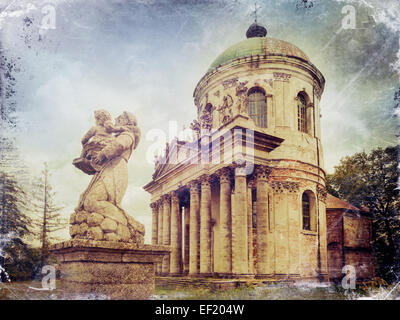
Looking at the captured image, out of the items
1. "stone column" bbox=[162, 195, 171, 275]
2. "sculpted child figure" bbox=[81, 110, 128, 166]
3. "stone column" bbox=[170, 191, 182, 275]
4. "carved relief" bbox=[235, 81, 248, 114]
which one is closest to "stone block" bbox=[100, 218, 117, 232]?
"sculpted child figure" bbox=[81, 110, 128, 166]

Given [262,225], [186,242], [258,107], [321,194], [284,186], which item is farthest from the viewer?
[186,242]

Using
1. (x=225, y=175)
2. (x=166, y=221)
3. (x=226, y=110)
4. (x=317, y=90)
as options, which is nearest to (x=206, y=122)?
(x=226, y=110)

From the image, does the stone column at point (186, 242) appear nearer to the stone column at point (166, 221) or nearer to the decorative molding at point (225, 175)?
the stone column at point (166, 221)

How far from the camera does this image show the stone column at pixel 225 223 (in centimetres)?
1941

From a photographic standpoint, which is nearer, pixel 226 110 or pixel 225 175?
pixel 225 175

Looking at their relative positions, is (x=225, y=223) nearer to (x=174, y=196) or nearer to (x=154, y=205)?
(x=174, y=196)

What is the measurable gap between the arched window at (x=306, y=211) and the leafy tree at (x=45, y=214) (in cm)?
1354

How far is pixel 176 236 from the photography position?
26047 millimetres

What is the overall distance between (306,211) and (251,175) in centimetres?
596

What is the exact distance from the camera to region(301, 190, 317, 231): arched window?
23703mm

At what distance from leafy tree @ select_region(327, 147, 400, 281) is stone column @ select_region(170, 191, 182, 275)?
11.4 m

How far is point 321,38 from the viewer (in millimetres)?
17250
